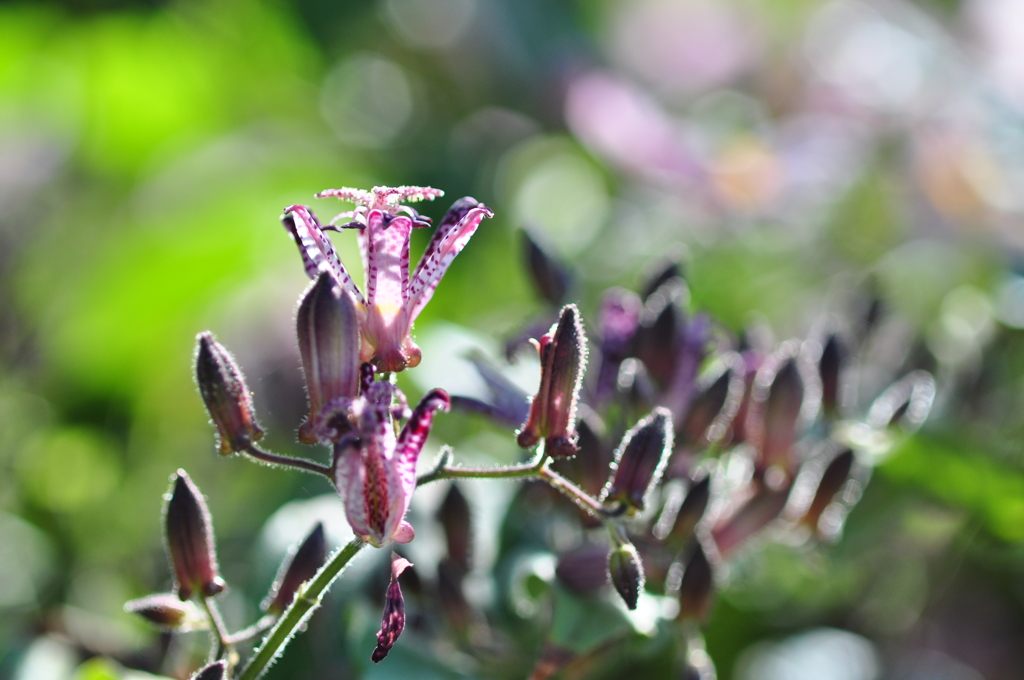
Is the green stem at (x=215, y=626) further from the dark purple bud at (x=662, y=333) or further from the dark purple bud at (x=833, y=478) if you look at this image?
the dark purple bud at (x=833, y=478)

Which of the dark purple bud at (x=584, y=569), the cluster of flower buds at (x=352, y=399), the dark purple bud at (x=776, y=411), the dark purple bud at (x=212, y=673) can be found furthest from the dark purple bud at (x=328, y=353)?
the dark purple bud at (x=776, y=411)

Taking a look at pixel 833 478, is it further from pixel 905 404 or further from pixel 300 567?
pixel 300 567

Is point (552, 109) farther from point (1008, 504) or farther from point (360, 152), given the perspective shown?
point (1008, 504)

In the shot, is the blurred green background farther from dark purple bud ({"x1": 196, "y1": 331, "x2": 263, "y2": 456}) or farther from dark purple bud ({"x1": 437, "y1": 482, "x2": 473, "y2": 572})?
dark purple bud ({"x1": 196, "y1": 331, "x2": 263, "y2": 456})

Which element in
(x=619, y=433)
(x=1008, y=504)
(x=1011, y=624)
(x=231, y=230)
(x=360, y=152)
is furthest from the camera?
(x=360, y=152)

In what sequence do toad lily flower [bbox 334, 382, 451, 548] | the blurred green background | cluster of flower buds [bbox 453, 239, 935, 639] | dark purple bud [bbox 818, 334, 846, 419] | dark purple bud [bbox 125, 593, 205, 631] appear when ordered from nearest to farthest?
toad lily flower [bbox 334, 382, 451, 548], dark purple bud [bbox 125, 593, 205, 631], cluster of flower buds [bbox 453, 239, 935, 639], dark purple bud [bbox 818, 334, 846, 419], the blurred green background

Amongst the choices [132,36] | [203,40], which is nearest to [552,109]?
[203,40]

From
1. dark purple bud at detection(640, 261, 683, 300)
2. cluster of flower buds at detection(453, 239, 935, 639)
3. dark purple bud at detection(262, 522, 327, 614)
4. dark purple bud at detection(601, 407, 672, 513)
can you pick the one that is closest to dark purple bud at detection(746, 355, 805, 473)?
cluster of flower buds at detection(453, 239, 935, 639)
